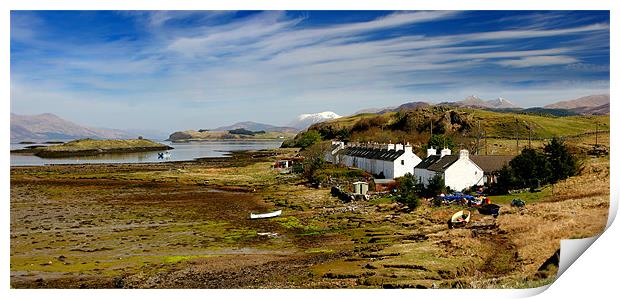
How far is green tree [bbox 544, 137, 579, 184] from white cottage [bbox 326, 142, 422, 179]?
33.5ft

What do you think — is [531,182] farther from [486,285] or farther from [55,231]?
[55,231]

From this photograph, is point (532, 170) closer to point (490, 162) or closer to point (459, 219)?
point (490, 162)

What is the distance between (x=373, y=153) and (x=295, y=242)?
22.8 metres

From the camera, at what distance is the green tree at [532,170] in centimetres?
2772

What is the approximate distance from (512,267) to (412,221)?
778cm

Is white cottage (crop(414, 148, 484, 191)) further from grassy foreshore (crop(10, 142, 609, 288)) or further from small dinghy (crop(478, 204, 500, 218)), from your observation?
small dinghy (crop(478, 204, 500, 218))

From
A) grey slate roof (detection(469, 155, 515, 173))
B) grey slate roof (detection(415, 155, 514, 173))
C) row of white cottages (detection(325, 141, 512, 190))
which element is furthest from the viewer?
grey slate roof (detection(469, 155, 515, 173))

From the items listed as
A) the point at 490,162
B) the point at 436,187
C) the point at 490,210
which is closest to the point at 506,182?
the point at 436,187

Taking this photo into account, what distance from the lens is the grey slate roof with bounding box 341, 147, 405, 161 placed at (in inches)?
1495

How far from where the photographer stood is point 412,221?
941 inches

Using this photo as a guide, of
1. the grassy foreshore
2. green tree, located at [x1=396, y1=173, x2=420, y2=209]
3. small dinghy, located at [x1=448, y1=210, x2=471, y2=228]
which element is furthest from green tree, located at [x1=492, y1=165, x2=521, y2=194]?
small dinghy, located at [x1=448, y1=210, x2=471, y2=228]

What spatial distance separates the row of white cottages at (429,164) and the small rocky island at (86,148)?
2721 inches

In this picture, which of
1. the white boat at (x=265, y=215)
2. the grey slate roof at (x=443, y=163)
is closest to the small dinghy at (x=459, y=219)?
the grey slate roof at (x=443, y=163)

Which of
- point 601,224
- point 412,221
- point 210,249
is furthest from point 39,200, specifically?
point 601,224
